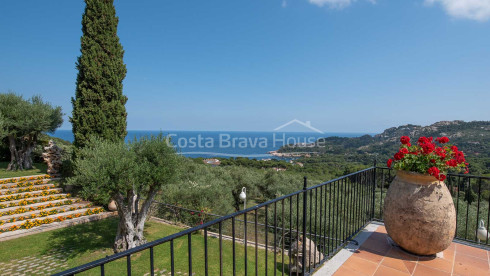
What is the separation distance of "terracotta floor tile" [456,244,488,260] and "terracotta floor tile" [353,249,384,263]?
1.21m

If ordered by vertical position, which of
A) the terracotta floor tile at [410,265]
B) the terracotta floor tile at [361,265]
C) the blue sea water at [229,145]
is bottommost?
the blue sea water at [229,145]

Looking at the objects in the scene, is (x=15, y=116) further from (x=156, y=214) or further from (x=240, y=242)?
(x=240, y=242)

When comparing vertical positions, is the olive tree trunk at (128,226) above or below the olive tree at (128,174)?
below

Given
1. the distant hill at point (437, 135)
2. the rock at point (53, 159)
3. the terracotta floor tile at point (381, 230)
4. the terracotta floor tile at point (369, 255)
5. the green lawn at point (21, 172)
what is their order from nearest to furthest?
the terracotta floor tile at point (369, 255) → the terracotta floor tile at point (381, 230) → the green lawn at point (21, 172) → the rock at point (53, 159) → the distant hill at point (437, 135)

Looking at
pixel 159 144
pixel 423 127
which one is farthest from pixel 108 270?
pixel 423 127

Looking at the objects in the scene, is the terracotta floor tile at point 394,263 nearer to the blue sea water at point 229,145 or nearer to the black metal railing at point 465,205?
the black metal railing at point 465,205

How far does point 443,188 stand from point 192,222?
31.4 feet

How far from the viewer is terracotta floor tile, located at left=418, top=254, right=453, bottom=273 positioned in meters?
2.65

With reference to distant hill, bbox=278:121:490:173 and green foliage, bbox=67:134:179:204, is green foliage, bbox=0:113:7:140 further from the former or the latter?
distant hill, bbox=278:121:490:173

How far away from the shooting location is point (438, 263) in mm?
2748

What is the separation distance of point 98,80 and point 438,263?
10.9m

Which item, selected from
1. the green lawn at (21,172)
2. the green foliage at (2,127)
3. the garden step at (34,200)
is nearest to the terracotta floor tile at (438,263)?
the garden step at (34,200)

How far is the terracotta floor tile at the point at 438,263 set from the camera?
8.69 feet

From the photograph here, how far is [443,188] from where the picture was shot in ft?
8.82
